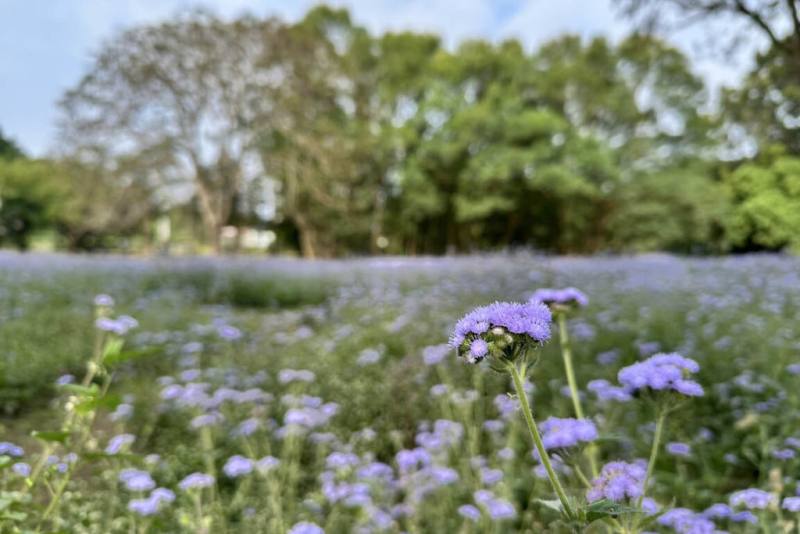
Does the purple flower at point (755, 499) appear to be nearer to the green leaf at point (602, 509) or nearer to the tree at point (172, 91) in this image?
the green leaf at point (602, 509)

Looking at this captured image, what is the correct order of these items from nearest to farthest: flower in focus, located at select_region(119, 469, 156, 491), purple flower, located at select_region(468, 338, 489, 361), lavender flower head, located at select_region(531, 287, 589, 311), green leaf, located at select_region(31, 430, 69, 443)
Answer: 1. purple flower, located at select_region(468, 338, 489, 361)
2. green leaf, located at select_region(31, 430, 69, 443)
3. lavender flower head, located at select_region(531, 287, 589, 311)
4. flower in focus, located at select_region(119, 469, 156, 491)

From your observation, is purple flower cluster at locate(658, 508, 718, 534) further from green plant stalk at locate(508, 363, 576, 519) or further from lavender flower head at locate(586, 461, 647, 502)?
green plant stalk at locate(508, 363, 576, 519)

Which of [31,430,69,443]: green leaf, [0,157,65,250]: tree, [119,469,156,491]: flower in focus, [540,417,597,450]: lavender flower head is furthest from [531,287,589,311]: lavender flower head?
[0,157,65,250]: tree

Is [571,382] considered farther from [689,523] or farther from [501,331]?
[501,331]

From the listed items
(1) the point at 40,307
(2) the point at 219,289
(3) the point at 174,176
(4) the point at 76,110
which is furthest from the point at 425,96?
(1) the point at 40,307

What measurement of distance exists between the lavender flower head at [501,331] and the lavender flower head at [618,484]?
1.40 ft

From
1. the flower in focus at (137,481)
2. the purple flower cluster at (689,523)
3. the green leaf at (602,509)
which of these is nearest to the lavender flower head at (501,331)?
the green leaf at (602,509)

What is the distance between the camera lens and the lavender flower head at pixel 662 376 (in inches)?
47.7

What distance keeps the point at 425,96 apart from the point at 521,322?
89.2 feet

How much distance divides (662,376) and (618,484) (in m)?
0.23

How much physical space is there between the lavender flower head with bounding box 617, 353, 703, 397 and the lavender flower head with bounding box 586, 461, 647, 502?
0.55 feet

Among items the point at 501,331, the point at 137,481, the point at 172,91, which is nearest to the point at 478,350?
the point at 501,331

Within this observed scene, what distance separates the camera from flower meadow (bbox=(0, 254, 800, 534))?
1.34 metres

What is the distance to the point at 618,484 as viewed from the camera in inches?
45.8
